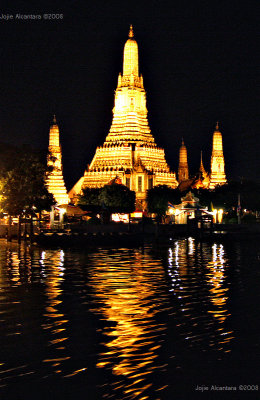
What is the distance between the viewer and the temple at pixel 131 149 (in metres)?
109

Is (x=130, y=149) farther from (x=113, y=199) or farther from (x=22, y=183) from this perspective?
(x=22, y=183)

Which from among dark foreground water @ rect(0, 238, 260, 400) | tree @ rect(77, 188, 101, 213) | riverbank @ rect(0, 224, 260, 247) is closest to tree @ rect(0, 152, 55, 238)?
riverbank @ rect(0, 224, 260, 247)

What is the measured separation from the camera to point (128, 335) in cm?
1466

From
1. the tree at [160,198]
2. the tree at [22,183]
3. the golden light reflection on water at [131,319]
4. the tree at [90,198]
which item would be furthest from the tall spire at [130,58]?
the golden light reflection on water at [131,319]

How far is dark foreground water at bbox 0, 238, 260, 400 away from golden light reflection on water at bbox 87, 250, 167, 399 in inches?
0.9

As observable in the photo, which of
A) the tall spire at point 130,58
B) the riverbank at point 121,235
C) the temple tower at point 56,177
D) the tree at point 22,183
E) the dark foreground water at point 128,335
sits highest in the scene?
the tall spire at point 130,58

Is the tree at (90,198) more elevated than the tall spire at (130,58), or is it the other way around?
the tall spire at (130,58)

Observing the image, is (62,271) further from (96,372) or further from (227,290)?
(96,372)

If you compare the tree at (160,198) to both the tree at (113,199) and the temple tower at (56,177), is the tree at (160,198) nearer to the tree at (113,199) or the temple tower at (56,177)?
the tree at (113,199)

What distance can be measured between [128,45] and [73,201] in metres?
27.9

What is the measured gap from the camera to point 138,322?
1617cm

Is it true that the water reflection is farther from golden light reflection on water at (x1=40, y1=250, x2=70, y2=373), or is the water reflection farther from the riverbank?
the riverbank

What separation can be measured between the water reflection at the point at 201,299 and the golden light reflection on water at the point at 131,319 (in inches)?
24.7

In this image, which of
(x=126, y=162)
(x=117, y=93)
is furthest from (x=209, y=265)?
(x=117, y=93)
